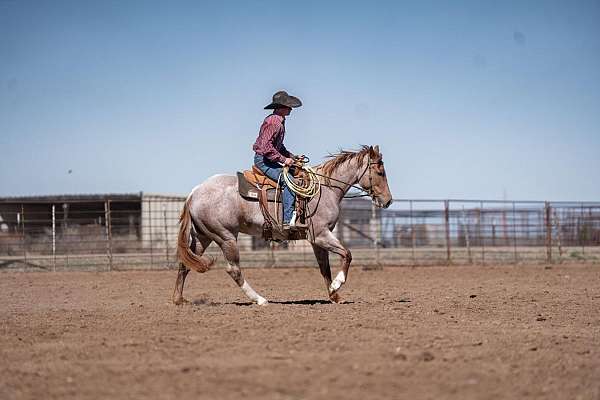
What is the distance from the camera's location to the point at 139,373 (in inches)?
196

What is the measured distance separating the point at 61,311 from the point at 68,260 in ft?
40.4

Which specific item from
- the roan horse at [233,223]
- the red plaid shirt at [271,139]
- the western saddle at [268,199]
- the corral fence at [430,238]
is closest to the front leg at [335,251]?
the roan horse at [233,223]

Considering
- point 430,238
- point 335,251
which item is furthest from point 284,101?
point 430,238

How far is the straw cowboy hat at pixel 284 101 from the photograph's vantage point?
31.1ft

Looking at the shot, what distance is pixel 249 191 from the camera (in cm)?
930

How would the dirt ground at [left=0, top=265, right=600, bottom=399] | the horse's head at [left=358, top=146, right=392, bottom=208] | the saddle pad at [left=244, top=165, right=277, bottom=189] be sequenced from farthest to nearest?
the horse's head at [left=358, top=146, right=392, bottom=208] < the saddle pad at [left=244, top=165, right=277, bottom=189] < the dirt ground at [left=0, top=265, right=600, bottom=399]

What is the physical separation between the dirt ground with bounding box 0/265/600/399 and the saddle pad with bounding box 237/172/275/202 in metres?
1.34

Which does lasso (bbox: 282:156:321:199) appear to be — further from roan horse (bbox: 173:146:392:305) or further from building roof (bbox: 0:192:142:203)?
building roof (bbox: 0:192:142:203)

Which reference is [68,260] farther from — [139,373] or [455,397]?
[455,397]

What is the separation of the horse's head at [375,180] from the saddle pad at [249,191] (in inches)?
50.2

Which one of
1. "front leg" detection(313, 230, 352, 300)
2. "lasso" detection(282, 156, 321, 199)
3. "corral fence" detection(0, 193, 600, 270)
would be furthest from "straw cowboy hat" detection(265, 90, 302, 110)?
"corral fence" detection(0, 193, 600, 270)

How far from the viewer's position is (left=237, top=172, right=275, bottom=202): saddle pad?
929 cm

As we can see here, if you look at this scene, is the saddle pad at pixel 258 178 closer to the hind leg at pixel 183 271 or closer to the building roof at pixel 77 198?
the hind leg at pixel 183 271

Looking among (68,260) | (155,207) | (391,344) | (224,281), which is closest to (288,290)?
(224,281)
